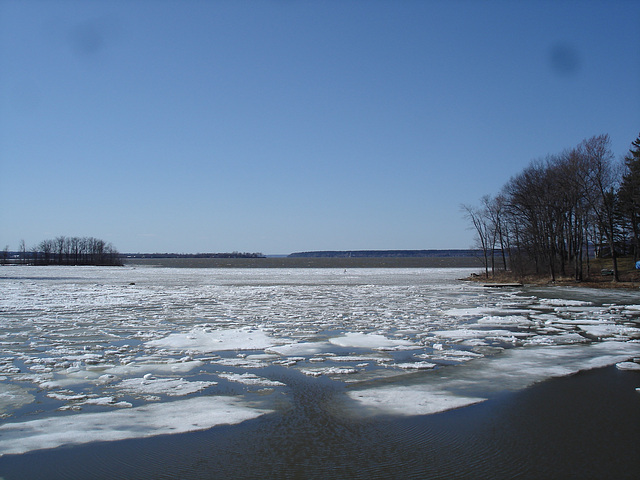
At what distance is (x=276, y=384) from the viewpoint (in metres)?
7.54

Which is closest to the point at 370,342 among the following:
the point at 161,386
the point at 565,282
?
the point at 161,386

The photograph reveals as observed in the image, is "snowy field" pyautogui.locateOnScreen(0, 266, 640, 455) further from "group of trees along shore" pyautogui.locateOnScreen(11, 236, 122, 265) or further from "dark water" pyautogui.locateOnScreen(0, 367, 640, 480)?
"group of trees along shore" pyautogui.locateOnScreen(11, 236, 122, 265)

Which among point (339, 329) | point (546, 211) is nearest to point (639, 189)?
point (546, 211)

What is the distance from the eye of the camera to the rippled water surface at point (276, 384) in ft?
15.8

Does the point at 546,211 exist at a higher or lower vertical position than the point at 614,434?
higher

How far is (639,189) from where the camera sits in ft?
130

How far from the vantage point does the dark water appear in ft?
14.4

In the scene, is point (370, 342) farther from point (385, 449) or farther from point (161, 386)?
point (385, 449)

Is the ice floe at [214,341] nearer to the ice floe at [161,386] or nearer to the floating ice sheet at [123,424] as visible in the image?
the ice floe at [161,386]

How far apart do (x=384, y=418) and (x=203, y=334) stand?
7.34 metres

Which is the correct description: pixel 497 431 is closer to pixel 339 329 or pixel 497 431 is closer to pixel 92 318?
pixel 339 329

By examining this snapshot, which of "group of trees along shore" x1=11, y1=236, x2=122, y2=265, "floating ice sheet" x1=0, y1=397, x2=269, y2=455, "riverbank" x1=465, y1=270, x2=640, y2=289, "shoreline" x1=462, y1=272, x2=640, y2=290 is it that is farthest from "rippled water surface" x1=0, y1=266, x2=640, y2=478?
"group of trees along shore" x1=11, y1=236, x2=122, y2=265

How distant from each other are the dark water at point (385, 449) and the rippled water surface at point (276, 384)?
0.03 m

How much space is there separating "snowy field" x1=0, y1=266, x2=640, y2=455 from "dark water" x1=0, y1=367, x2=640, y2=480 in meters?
0.39
